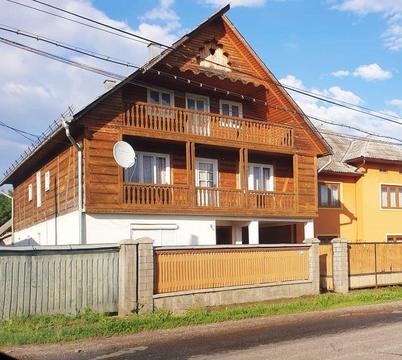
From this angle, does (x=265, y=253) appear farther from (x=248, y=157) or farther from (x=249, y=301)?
(x=248, y=157)

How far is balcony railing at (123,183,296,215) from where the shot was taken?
19.6 m

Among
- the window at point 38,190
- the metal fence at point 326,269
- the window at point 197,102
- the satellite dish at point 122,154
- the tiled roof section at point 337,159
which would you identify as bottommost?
the metal fence at point 326,269

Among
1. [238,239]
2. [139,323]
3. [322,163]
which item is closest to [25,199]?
[238,239]

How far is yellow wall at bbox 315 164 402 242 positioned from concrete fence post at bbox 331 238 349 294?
999 centimetres

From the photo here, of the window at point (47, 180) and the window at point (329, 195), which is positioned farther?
the window at point (329, 195)

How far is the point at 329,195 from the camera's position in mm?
29047

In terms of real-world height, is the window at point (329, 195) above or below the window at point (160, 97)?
below

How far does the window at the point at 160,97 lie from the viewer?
21688 mm

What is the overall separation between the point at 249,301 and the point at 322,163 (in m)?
14.6

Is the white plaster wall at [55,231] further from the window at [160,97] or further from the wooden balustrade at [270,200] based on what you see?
the wooden balustrade at [270,200]

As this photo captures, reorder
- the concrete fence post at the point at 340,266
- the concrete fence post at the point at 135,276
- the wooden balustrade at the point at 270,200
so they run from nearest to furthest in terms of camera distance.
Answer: the concrete fence post at the point at 135,276, the concrete fence post at the point at 340,266, the wooden balustrade at the point at 270,200

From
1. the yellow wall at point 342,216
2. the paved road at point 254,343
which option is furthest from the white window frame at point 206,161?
the paved road at point 254,343

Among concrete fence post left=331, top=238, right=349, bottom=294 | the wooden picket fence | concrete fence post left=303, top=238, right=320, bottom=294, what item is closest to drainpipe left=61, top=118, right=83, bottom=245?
concrete fence post left=303, top=238, right=320, bottom=294

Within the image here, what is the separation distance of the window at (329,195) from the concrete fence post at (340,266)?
9.79 m
